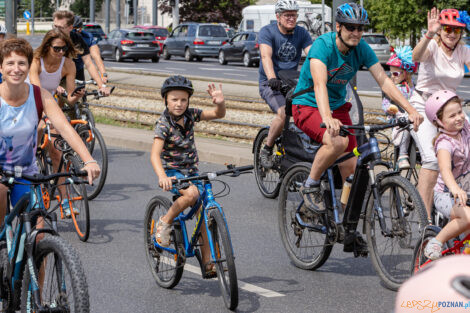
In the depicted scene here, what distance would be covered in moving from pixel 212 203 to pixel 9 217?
126 centimetres

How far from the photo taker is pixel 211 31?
39.3 m

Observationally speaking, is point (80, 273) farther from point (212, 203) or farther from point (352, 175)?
point (352, 175)

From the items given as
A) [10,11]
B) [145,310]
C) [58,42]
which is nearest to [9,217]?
[145,310]

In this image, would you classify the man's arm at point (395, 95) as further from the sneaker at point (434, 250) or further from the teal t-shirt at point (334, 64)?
the sneaker at point (434, 250)

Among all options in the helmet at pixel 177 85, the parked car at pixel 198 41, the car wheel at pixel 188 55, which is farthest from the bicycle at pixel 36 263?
the car wheel at pixel 188 55

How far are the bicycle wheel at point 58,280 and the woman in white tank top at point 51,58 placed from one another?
4.04 metres

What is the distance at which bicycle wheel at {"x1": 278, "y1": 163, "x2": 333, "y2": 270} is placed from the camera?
5871 mm

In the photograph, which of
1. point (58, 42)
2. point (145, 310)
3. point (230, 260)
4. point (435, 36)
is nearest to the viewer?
point (230, 260)

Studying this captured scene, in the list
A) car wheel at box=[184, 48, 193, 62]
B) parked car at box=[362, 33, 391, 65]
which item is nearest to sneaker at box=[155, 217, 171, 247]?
parked car at box=[362, 33, 391, 65]

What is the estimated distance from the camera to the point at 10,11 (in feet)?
57.4

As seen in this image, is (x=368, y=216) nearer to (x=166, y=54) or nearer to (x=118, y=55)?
(x=118, y=55)

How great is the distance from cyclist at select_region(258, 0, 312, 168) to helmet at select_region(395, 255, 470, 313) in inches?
261

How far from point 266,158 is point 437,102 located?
12.5 ft

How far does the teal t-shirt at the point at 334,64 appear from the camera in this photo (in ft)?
18.6
